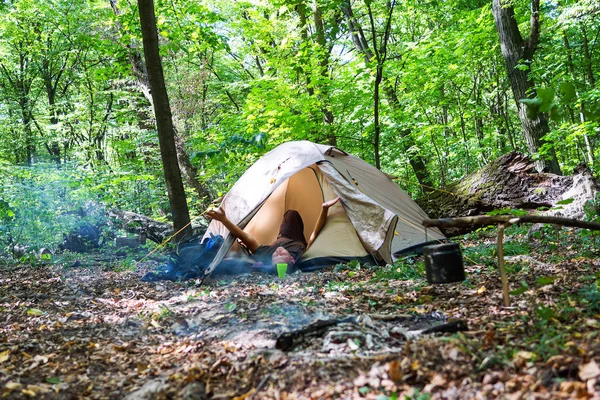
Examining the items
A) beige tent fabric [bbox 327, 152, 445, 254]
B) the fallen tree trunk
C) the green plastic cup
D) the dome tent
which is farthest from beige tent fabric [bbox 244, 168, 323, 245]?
the fallen tree trunk

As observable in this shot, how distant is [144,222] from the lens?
28.8 feet

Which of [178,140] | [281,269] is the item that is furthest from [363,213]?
[178,140]

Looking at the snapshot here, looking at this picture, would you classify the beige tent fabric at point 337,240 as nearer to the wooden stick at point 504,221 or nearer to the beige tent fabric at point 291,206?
the beige tent fabric at point 291,206

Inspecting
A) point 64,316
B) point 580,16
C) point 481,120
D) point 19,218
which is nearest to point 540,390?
point 64,316

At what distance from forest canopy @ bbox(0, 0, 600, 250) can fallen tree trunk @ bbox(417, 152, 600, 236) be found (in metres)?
0.42

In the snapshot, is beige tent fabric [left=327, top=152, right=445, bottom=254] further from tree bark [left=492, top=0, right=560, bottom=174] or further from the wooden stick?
the wooden stick

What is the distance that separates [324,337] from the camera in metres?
2.56

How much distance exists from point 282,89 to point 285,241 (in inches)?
162

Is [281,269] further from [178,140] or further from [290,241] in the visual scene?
[178,140]

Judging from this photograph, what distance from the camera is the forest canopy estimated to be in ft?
24.5

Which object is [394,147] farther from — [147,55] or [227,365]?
[227,365]

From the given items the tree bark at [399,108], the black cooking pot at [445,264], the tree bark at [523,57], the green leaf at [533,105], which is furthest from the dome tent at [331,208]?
the tree bark at [399,108]

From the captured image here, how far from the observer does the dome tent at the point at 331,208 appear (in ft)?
17.9

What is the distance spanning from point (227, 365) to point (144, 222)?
22.9 ft
